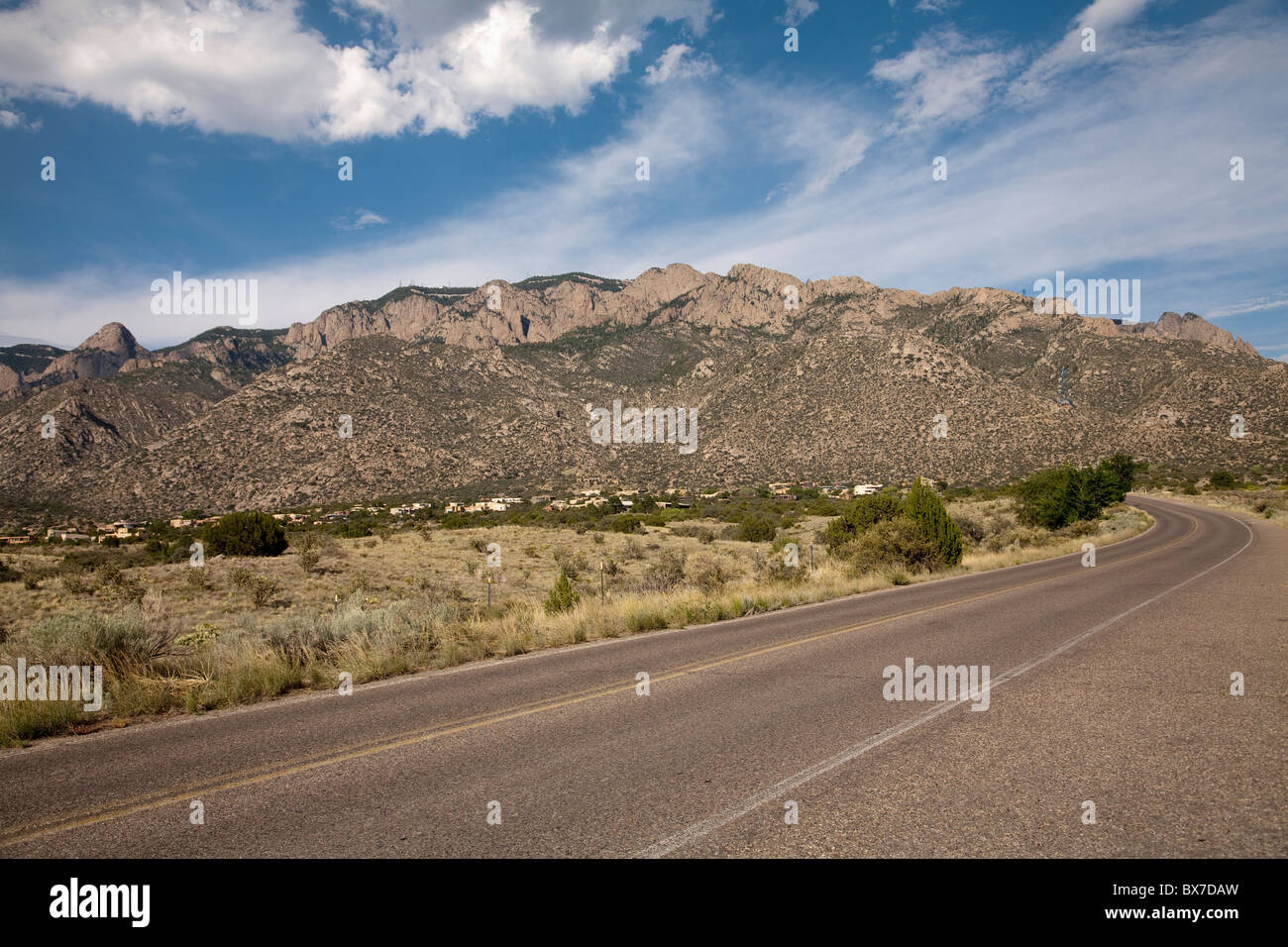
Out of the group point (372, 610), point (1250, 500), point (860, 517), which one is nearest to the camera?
point (372, 610)

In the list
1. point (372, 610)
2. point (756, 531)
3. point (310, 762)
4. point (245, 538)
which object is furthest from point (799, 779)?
point (756, 531)

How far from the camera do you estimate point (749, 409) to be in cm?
7531

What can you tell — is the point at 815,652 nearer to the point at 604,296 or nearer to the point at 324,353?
the point at 324,353

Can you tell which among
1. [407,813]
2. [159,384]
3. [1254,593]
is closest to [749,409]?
[1254,593]

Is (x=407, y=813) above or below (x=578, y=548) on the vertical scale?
above

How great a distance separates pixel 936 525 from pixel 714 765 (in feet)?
65.2

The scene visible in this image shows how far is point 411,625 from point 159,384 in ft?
366

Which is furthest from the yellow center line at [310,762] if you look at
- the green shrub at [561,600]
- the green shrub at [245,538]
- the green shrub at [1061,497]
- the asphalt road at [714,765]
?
the green shrub at [1061,497]

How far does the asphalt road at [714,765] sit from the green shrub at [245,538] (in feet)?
86.7

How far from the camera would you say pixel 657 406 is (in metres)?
87.6

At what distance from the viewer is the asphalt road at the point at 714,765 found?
3869mm

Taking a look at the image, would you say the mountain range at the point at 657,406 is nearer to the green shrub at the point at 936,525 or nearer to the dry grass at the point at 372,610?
the dry grass at the point at 372,610

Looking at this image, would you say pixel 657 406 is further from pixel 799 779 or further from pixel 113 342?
pixel 113 342

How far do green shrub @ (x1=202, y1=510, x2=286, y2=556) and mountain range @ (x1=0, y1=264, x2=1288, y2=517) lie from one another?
36074 millimetres
